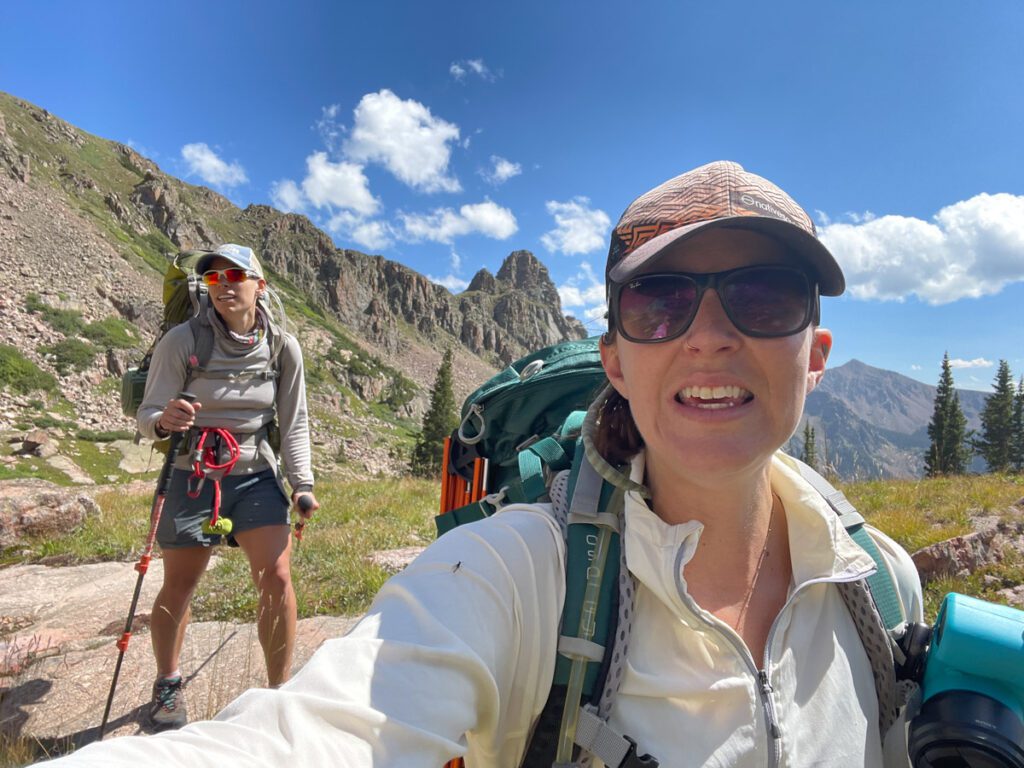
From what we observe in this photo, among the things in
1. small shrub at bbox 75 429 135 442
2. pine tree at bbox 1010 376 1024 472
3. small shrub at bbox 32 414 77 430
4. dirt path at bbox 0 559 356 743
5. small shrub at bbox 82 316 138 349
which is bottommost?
small shrub at bbox 75 429 135 442

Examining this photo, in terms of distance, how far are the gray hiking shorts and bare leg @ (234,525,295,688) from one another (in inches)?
3.3

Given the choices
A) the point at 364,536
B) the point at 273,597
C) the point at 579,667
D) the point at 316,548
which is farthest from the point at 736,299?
the point at 364,536

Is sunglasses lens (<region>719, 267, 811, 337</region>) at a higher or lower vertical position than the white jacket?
higher

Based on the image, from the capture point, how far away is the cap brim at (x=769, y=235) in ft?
4.31

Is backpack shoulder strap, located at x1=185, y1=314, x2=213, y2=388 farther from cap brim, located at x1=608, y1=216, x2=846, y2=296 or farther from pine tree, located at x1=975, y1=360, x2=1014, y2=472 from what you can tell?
pine tree, located at x1=975, y1=360, x2=1014, y2=472

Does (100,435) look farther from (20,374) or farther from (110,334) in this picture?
(110,334)

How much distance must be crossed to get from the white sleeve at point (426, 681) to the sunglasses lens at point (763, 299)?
77 cm

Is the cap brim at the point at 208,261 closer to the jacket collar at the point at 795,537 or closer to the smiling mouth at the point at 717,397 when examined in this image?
the jacket collar at the point at 795,537

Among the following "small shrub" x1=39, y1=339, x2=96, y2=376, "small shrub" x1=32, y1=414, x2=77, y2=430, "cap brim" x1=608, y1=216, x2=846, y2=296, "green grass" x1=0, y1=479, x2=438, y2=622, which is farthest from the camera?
"small shrub" x1=39, y1=339, x2=96, y2=376

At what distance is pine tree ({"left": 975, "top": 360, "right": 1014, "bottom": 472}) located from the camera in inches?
1537

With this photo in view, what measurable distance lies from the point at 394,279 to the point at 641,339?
150 meters

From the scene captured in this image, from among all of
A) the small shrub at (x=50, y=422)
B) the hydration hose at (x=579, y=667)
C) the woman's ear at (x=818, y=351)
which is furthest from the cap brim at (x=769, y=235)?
the small shrub at (x=50, y=422)

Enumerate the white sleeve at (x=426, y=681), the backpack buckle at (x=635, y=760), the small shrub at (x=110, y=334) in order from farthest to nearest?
the small shrub at (x=110, y=334)
the backpack buckle at (x=635, y=760)
the white sleeve at (x=426, y=681)

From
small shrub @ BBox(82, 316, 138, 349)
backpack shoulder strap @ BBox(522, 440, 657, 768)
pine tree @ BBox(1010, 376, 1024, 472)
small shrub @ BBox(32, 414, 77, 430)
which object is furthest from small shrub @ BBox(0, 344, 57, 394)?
pine tree @ BBox(1010, 376, 1024, 472)
